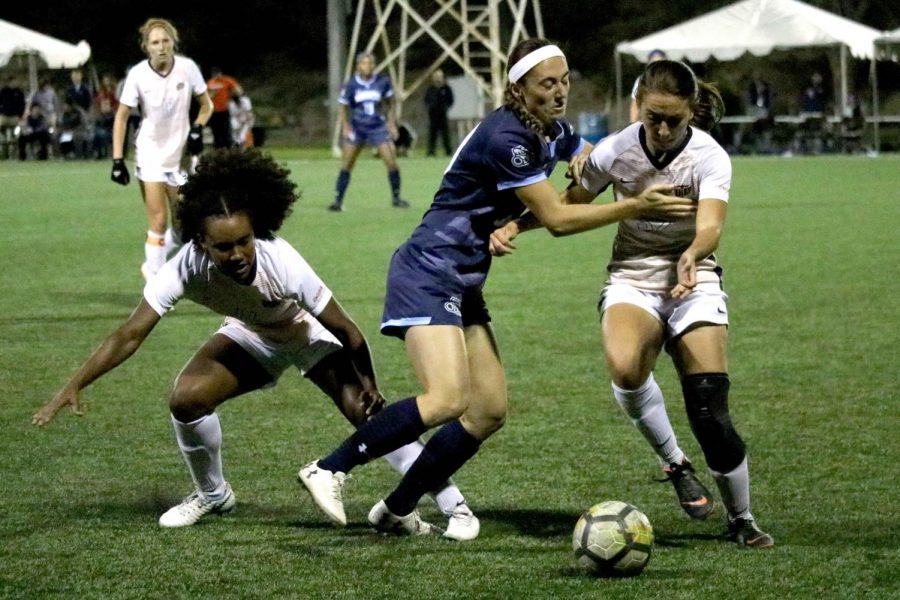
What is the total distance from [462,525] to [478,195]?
1.15 m

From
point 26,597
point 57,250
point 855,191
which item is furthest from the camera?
point 855,191

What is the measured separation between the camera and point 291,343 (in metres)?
5.89

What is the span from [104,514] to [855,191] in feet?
61.6

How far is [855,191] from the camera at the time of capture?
23297 millimetres

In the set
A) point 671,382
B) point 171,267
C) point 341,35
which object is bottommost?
point 671,382

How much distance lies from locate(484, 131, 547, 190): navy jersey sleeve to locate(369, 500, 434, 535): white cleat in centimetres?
119

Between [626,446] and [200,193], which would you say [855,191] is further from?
[200,193]

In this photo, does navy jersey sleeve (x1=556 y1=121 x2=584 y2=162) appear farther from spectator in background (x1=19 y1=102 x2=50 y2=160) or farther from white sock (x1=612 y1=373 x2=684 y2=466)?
spectator in background (x1=19 y1=102 x2=50 y2=160)

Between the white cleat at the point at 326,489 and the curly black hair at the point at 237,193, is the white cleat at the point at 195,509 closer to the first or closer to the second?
the white cleat at the point at 326,489

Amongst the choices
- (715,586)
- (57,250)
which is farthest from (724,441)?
(57,250)

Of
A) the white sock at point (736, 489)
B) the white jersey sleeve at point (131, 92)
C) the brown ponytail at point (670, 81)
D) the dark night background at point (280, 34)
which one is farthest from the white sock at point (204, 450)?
the dark night background at point (280, 34)

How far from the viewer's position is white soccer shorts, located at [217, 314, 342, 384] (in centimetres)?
589

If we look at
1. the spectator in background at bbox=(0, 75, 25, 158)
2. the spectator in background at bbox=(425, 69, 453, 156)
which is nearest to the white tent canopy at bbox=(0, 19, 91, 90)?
the spectator in background at bbox=(0, 75, 25, 158)

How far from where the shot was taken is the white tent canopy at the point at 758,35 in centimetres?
3247
